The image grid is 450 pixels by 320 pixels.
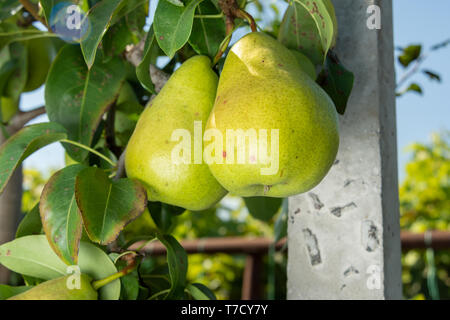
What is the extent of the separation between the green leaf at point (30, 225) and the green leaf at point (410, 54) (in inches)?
32.0

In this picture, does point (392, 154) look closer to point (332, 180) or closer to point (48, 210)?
point (332, 180)

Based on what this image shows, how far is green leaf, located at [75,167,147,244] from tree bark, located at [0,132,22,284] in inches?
19.5

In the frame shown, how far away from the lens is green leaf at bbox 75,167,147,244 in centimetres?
47

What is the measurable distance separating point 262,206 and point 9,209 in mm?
503

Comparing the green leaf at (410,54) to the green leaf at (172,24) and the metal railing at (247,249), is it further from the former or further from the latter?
the green leaf at (172,24)

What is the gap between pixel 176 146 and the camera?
48 cm

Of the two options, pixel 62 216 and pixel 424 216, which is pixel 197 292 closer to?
pixel 62 216

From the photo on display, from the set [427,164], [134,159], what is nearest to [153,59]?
[134,159]

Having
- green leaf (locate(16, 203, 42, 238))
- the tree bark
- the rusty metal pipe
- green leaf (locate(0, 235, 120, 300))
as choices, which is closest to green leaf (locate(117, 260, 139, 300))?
green leaf (locate(0, 235, 120, 300))

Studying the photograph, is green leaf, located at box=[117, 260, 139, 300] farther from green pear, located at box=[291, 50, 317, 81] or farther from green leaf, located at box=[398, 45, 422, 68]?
green leaf, located at box=[398, 45, 422, 68]

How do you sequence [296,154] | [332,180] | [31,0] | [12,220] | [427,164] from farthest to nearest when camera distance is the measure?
[427,164] → [12,220] → [31,0] → [332,180] → [296,154]

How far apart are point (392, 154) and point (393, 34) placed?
0.19 metres

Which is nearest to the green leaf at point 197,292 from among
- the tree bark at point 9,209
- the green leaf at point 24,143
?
the green leaf at point 24,143
